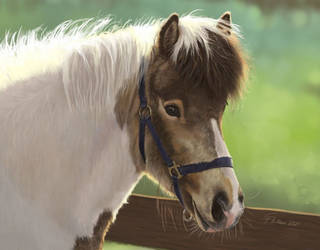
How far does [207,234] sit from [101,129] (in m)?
1.58

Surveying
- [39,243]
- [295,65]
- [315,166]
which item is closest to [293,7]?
[295,65]

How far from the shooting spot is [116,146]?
1018 millimetres

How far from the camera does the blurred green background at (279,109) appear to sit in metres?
2.42

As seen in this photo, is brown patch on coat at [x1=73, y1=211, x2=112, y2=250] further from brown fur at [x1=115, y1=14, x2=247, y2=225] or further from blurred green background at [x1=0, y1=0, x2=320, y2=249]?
blurred green background at [x1=0, y1=0, x2=320, y2=249]

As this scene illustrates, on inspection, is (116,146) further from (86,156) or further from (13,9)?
(13,9)

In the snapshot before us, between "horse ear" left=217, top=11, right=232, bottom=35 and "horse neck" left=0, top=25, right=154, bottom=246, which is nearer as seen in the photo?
"horse neck" left=0, top=25, right=154, bottom=246

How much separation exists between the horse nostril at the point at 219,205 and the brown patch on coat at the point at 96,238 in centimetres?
28

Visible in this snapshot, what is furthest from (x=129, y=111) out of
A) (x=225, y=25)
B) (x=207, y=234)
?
(x=207, y=234)

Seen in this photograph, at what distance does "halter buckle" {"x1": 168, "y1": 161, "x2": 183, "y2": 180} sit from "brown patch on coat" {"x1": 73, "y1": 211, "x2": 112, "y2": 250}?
20cm

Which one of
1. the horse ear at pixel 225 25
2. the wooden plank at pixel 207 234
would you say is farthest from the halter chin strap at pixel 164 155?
the wooden plank at pixel 207 234

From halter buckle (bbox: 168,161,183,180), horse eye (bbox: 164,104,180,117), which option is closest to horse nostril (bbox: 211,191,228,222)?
halter buckle (bbox: 168,161,183,180)

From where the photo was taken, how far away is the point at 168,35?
3.31 ft

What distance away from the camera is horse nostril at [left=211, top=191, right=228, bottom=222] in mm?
976
